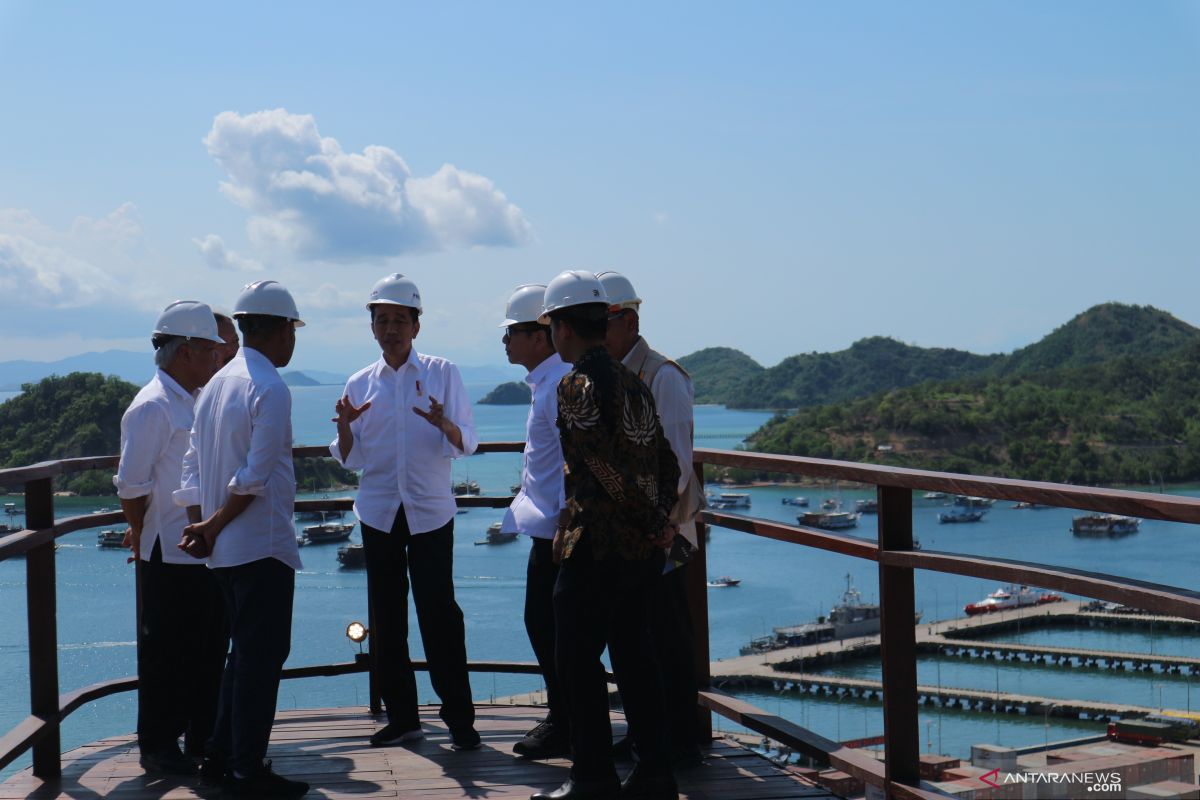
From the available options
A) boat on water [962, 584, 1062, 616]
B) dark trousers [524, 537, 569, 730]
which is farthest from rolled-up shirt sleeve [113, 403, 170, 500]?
boat on water [962, 584, 1062, 616]

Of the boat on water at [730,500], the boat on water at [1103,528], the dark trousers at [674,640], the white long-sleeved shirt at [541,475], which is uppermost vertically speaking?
the white long-sleeved shirt at [541,475]

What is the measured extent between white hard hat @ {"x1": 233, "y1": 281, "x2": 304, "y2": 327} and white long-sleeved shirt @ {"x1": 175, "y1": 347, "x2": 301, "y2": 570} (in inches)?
5.4

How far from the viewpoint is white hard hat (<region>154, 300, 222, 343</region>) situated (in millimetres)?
3910

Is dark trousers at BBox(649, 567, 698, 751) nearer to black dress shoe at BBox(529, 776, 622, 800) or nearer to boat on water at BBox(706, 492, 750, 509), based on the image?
black dress shoe at BBox(529, 776, 622, 800)

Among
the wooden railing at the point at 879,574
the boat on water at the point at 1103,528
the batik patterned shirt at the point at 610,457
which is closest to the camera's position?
the wooden railing at the point at 879,574

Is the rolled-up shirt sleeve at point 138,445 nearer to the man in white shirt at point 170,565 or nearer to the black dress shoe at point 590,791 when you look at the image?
the man in white shirt at point 170,565

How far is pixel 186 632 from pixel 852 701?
69025mm

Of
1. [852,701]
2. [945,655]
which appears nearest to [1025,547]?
[945,655]

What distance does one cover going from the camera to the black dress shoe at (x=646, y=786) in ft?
11.1

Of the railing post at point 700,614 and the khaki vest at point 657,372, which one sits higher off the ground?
the khaki vest at point 657,372

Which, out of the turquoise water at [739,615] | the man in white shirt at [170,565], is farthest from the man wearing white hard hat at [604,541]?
the turquoise water at [739,615]

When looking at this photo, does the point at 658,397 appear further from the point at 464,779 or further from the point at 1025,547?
the point at 1025,547

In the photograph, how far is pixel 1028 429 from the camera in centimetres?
8725

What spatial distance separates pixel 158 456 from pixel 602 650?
1.72 meters
